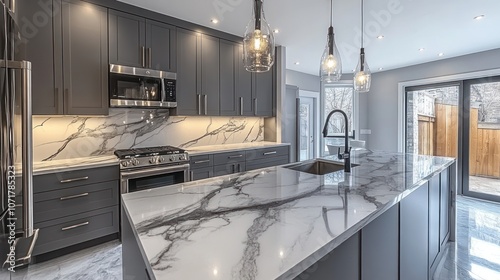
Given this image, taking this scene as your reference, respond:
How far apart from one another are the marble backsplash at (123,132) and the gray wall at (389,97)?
141 inches

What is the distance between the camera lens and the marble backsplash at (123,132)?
2.67 metres

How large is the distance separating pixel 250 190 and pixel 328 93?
557 centimetres

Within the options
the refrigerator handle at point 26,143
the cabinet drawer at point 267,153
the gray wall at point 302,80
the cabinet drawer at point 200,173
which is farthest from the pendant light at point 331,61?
the gray wall at point 302,80

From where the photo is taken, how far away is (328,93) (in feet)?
21.0

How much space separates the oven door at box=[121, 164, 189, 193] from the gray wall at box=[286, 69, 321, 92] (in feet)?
11.8

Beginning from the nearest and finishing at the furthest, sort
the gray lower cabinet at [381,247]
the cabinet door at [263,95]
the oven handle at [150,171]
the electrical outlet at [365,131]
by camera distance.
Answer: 1. the gray lower cabinet at [381,247]
2. the oven handle at [150,171]
3. the cabinet door at [263,95]
4. the electrical outlet at [365,131]

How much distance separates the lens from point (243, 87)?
4027mm

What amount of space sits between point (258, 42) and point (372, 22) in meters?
2.25

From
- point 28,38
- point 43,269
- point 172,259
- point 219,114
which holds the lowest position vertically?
point 43,269

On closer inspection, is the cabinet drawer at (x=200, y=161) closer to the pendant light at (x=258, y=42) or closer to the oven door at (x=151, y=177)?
the oven door at (x=151, y=177)

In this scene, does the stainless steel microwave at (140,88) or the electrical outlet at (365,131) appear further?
the electrical outlet at (365,131)

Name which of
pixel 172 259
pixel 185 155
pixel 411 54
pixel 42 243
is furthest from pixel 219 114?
pixel 411 54

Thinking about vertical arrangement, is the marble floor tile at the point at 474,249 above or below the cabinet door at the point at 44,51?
below

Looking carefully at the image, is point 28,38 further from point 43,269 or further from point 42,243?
point 43,269
